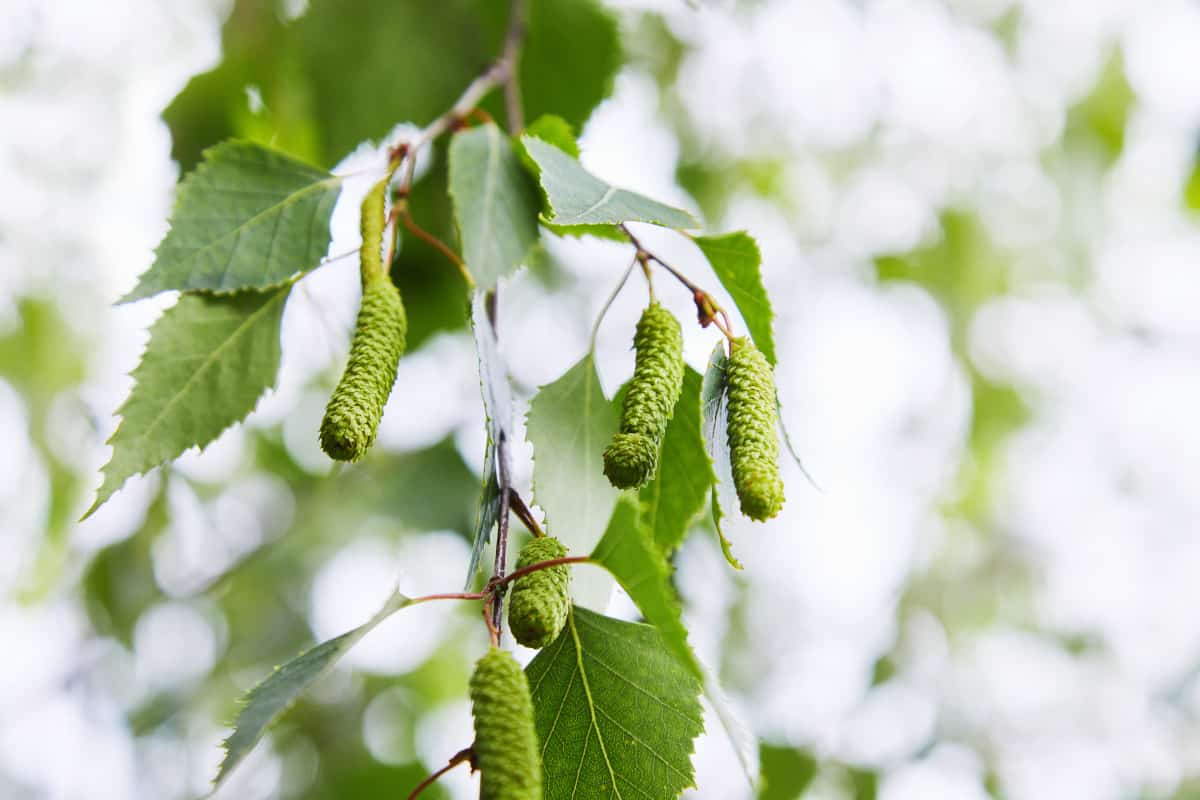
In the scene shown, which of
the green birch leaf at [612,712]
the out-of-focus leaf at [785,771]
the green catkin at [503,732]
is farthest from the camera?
the out-of-focus leaf at [785,771]

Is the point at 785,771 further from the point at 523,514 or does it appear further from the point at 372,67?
the point at 372,67

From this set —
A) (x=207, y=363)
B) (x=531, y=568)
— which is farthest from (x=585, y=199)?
(x=207, y=363)

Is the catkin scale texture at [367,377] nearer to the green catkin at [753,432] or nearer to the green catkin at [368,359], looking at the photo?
the green catkin at [368,359]

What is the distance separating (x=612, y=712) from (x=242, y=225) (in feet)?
1.43

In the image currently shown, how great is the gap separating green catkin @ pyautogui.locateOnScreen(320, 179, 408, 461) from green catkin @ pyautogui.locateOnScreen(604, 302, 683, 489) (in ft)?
0.45

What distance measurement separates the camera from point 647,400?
582 mm

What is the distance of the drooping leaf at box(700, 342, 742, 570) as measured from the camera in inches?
22.7

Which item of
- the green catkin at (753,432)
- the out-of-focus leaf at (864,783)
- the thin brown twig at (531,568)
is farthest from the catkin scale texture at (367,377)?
the out-of-focus leaf at (864,783)

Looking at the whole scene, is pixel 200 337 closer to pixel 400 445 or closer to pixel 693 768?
pixel 693 768

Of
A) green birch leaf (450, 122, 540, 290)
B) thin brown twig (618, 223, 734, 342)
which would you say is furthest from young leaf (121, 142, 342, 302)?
thin brown twig (618, 223, 734, 342)

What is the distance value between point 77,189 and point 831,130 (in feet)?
5.29

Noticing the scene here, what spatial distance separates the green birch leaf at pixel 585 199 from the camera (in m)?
0.57

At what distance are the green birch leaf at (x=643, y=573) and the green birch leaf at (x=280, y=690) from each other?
5.6 inches

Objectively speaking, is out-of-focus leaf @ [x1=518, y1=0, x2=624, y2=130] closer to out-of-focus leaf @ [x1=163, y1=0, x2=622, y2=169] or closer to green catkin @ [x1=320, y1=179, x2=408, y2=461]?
out-of-focus leaf @ [x1=163, y1=0, x2=622, y2=169]
